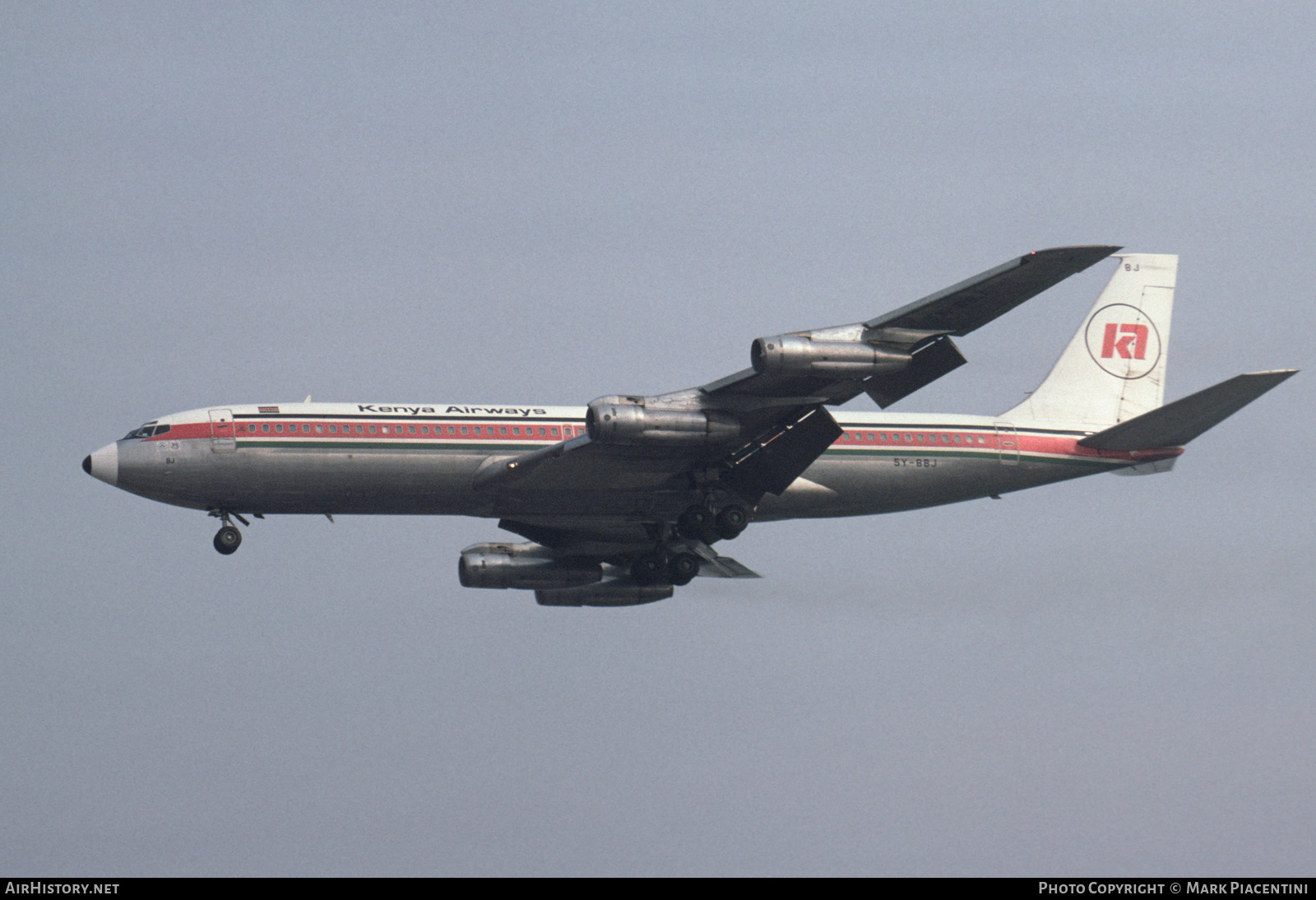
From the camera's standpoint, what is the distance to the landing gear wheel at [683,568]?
5094cm

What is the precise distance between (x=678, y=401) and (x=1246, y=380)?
1550 cm

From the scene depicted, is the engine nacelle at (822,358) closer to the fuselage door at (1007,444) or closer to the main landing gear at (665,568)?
the fuselage door at (1007,444)

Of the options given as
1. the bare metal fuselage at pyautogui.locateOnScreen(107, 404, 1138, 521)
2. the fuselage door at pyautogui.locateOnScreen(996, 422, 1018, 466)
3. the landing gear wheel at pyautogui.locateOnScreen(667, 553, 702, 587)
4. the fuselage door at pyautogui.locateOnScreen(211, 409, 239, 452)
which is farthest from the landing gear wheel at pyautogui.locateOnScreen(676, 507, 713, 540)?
the fuselage door at pyautogui.locateOnScreen(211, 409, 239, 452)

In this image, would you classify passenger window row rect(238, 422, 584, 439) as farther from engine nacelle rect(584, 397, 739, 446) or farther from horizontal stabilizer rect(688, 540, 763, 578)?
horizontal stabilizer rect(688, 540, 763, 578)

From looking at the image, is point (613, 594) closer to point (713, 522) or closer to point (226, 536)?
point (713, 522)

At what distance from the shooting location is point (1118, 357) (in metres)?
52.9

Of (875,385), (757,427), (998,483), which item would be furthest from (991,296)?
(998,483)

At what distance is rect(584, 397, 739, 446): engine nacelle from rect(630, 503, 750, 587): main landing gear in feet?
12.6

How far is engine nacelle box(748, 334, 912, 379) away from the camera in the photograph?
1560 inches

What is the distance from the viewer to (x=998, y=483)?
4969cm

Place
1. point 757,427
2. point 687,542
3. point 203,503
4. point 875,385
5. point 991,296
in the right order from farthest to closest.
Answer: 1. point 687,542
2. point 203,503
3. point 757,427
4. point 875,385
5. point 991,296

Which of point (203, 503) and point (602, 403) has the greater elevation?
point (602, 403)

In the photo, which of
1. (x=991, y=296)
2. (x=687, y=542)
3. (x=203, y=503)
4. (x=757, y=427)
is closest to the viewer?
(x=991, y=296)

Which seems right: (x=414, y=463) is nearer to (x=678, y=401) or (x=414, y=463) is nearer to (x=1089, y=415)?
(x=678, y=401)
